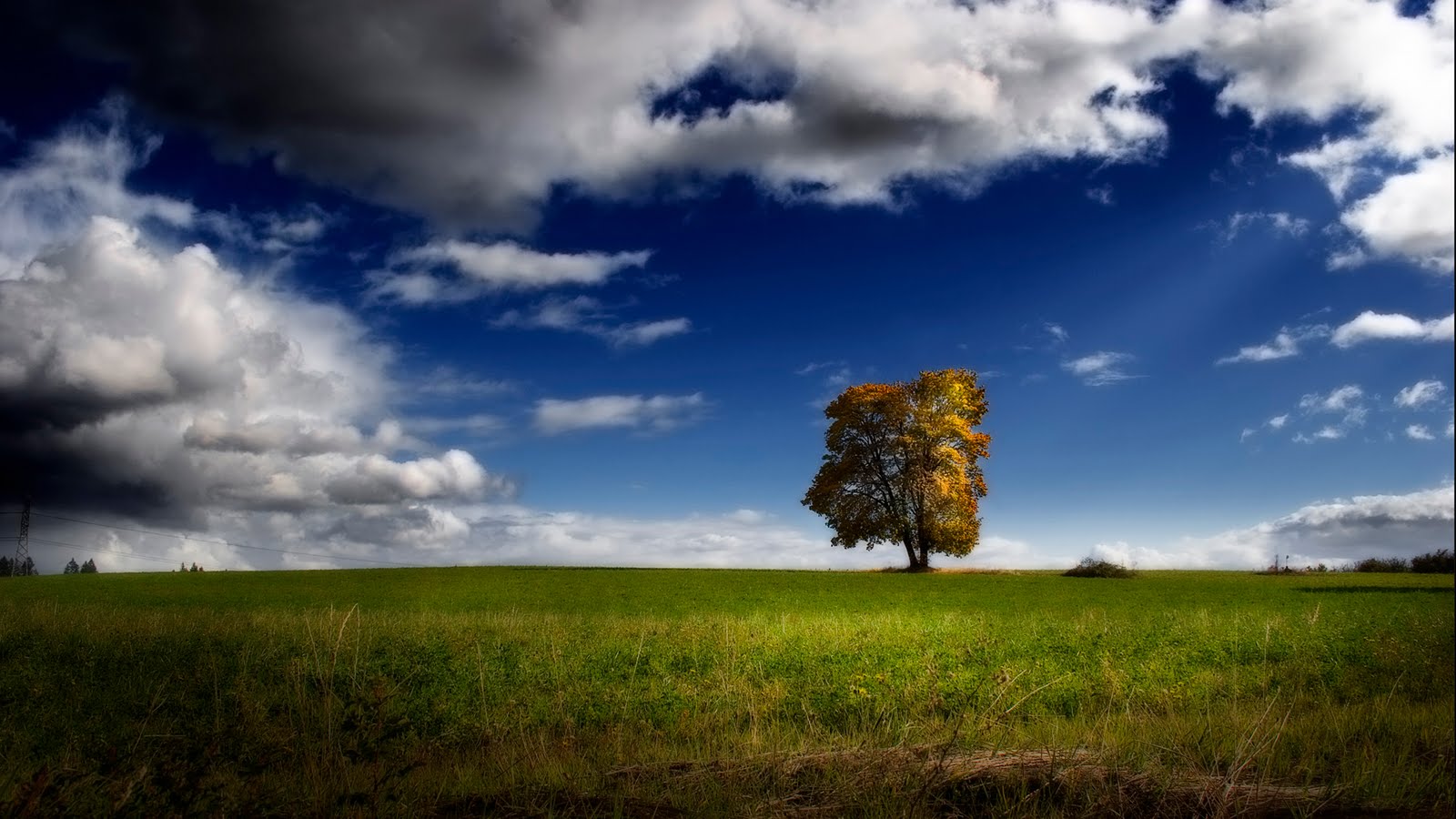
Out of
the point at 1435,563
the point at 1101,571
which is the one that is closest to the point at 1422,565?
the point at 1435,563

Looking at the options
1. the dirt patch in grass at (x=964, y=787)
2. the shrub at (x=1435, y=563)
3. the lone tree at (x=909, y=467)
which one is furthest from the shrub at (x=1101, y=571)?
the dirt patch in grass at (x=964, y=787)

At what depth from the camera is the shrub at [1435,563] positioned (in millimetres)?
58812

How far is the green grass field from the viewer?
22.8 ft

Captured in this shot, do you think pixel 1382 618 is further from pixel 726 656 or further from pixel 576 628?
pixel 576 628

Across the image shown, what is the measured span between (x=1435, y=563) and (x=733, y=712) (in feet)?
234

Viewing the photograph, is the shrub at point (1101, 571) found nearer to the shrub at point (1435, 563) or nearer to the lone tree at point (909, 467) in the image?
the lone tree at point (909, 467)

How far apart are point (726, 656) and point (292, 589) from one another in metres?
30.1

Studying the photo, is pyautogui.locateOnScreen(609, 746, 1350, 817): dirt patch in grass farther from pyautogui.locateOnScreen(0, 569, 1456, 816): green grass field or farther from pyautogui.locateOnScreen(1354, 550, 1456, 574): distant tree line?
pyautogui.locateOnScreen(1354, 550, 1456, 574): distant tree line

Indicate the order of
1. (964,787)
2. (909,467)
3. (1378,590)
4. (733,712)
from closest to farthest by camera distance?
1. (964,787)
2. (733,712)
3. (1378,590)
4. (909,467)

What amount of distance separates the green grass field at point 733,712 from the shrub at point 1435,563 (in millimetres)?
41356

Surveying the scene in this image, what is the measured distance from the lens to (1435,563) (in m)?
60.6

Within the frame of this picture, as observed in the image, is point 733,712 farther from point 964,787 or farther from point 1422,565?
point 1422,565

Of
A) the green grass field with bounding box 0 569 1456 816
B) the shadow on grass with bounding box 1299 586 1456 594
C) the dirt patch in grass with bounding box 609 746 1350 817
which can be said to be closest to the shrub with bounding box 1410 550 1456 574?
the shadow on grass with bounding box 1299 586 1456 594

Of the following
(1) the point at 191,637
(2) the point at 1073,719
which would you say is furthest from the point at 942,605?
(1) the point at 191,637
